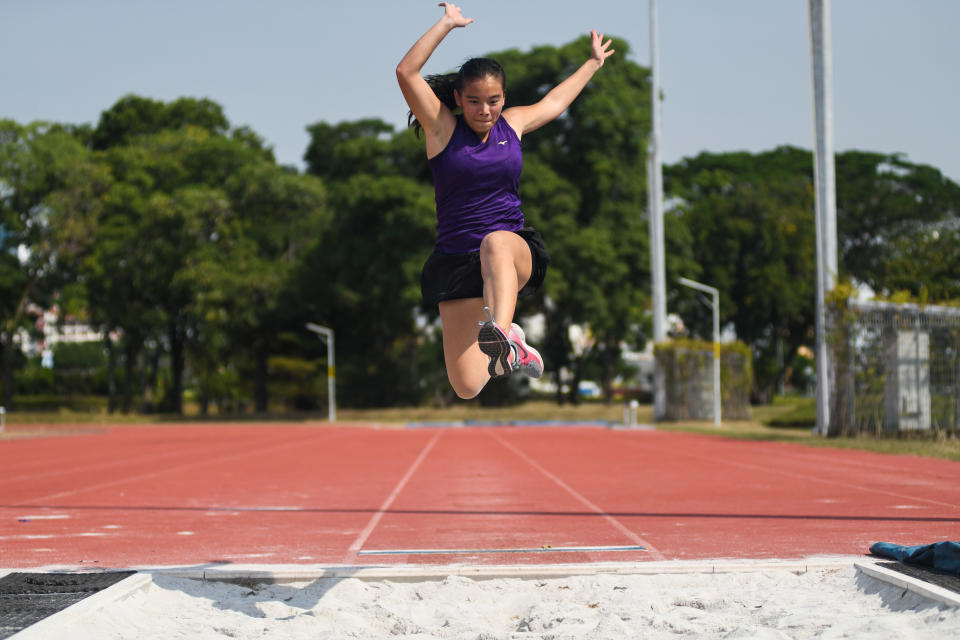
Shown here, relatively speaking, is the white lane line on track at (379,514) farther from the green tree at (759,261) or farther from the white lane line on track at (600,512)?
the green tree at (759,261)

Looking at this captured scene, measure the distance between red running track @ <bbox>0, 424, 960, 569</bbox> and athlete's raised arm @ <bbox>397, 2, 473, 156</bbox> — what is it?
111 inches

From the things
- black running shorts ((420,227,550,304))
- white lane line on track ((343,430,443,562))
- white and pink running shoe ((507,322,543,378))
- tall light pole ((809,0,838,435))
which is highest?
tall light pole ((809,0,838,435))

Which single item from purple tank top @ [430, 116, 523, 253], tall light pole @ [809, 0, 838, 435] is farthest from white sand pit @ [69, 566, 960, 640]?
tall light pole @ [809, 0, 838, 435]

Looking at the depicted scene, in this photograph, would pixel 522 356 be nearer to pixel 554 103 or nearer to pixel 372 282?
pixel 554 103

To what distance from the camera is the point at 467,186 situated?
5078 mm

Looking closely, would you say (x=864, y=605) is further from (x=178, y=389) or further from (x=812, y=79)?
(x=178, y=389)

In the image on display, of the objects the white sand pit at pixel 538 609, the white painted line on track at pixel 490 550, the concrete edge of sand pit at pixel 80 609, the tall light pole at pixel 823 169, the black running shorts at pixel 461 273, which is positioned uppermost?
the tall light pole at pixel 823 169

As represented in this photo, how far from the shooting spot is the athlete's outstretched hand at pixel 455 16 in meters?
4.93

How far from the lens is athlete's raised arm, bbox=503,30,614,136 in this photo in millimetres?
5355

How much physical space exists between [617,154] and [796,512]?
121ft

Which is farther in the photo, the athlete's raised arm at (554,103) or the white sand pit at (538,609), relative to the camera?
the athlete's raised arm at (554,103)

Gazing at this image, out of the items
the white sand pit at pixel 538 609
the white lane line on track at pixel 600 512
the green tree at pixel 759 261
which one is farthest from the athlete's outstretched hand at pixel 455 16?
the green tree at pixel 759 261

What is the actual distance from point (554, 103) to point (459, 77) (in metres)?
0.68

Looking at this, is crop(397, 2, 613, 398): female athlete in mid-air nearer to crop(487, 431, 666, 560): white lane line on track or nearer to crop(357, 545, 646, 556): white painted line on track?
crop(357, 545, 646, 556): white painted line on track
